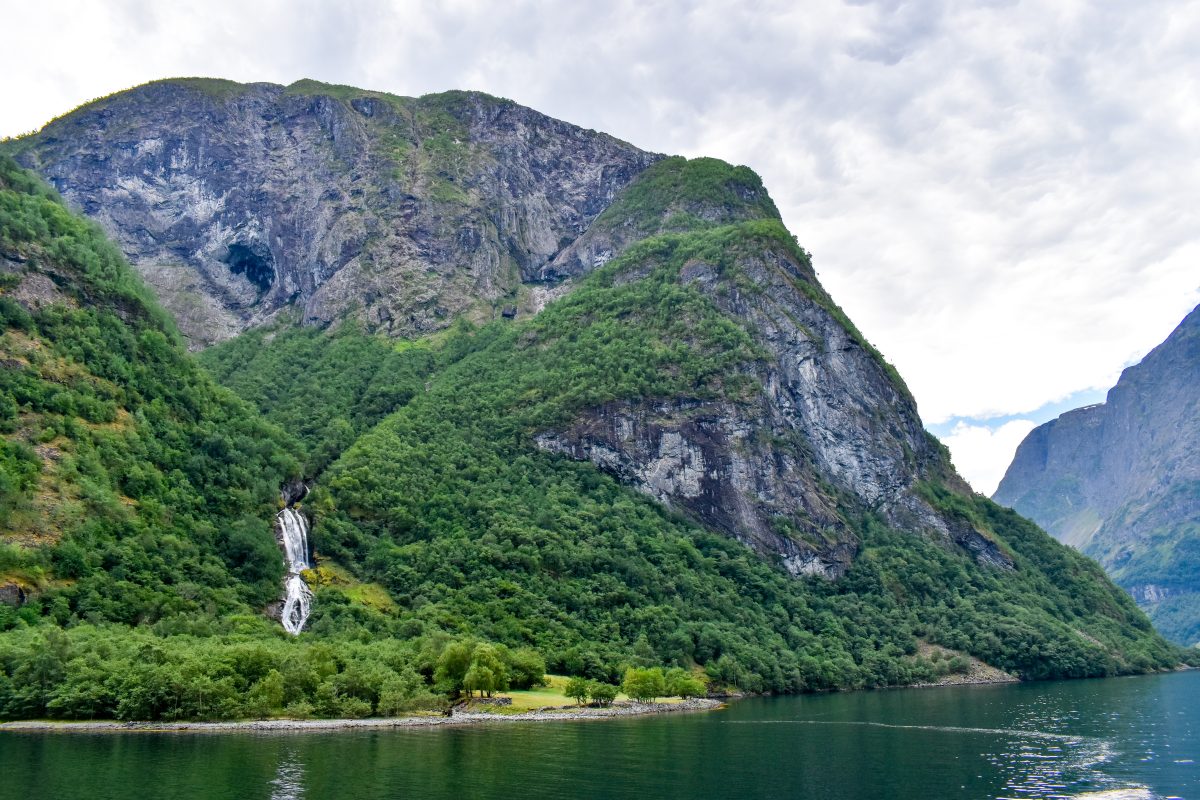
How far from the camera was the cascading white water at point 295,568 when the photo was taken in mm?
118062

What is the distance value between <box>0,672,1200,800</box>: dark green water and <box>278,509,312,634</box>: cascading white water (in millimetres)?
49357

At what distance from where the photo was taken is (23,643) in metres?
77.9

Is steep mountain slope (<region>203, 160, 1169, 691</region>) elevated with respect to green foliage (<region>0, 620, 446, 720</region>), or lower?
elevated

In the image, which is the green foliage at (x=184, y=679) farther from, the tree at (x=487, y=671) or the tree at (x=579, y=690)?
the tree at (x=579, y=690)

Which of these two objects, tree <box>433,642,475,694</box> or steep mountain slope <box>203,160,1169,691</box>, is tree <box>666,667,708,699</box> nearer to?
steep mountain slope <box>203,160,1169,691</box>

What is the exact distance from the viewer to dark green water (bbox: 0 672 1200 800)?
157 ft

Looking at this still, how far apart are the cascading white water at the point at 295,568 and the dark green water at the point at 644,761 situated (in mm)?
49357

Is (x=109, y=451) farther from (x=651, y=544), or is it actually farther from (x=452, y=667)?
(x=651, y=544)

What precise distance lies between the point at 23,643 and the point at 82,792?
4252 centimetres

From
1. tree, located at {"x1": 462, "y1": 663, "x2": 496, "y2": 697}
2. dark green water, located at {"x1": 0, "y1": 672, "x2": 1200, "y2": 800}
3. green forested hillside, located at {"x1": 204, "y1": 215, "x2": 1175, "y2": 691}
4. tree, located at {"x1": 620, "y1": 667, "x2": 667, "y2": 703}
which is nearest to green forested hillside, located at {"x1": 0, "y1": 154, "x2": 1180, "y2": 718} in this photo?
green forested hillside, located at {"x1": 204, "y1": 215, "x2": 1175, "y2": 691}

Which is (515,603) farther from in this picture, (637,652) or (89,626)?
(89,626)

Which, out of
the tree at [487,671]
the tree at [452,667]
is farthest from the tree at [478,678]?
the tree at [452,667]

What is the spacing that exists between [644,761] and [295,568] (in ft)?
280

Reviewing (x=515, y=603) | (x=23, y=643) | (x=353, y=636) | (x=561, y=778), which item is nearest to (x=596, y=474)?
(x=515, y=603)
